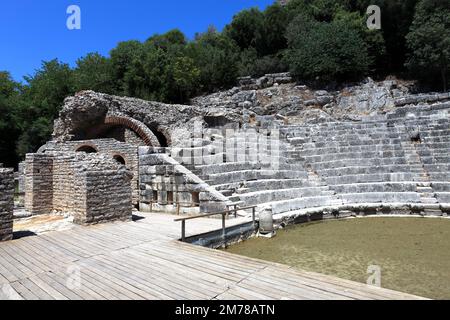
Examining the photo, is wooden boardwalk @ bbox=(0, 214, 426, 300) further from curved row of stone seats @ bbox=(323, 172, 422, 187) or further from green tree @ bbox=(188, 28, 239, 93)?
green tree @ bbox=(188, 28, 239, 93)

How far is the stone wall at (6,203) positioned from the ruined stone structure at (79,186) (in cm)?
147

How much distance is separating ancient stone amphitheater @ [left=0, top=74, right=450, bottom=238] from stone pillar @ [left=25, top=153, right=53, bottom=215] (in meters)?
0.03

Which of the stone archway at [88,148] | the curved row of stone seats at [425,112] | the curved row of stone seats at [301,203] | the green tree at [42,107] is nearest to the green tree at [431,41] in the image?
the curved row of stone seats at [425,112]

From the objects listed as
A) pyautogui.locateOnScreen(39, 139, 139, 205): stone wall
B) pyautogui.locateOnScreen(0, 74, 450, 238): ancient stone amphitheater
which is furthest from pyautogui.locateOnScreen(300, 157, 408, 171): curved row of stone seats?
pyautogui.locateOnScreen(39, 139, 139, 205): stone wall

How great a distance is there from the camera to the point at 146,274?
3.93 metres

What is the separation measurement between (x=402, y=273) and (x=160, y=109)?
573 inches

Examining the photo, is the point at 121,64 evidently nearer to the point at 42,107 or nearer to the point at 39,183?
the point at 42,107

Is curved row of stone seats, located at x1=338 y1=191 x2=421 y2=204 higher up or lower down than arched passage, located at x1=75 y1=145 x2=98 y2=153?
lower down

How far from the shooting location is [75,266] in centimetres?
434

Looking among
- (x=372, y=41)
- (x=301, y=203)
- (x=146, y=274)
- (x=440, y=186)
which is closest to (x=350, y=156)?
(x=440, y=186)

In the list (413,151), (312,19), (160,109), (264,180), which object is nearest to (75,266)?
(264,180)

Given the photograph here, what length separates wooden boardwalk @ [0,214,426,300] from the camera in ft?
10.8

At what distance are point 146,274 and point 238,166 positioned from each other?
6423 millimetres

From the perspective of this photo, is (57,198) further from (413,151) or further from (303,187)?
(413,151)
